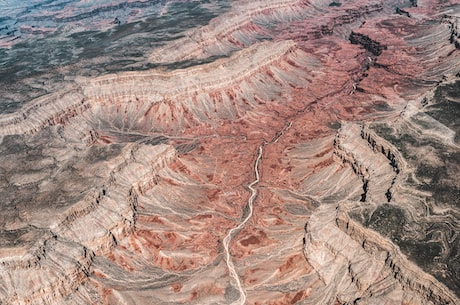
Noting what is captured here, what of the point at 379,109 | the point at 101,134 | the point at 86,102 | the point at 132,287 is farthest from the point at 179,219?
the point at 379,109

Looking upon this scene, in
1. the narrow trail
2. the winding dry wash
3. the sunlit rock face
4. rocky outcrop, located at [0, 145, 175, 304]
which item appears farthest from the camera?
the winding dry wash

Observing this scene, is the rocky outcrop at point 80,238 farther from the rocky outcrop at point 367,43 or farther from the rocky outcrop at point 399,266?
the rocky outcrop at point 367,43

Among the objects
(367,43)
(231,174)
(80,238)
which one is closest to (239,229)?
(231,174)

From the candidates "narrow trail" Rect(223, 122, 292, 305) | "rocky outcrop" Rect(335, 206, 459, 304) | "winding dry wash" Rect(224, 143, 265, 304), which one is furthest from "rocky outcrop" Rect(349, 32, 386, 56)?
"rocky outcrop" Rect(335, 206, 459, 304)

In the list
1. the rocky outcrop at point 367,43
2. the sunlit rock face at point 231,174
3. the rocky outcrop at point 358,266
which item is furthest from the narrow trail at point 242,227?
the rocky outcrop at point 367,43

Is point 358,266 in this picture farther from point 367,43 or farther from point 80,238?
point 367,43

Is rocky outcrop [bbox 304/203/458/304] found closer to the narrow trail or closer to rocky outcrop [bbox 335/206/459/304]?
rocky outcrop [bbox 335/206/459/304]

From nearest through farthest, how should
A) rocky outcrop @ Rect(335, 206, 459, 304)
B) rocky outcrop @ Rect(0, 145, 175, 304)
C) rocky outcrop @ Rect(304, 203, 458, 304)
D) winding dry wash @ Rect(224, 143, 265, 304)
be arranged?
rocky outcrop @ Rect(335, 206, 459, 304), rocky outcrop @ Rect(304, 203, 458, 304), rocky outcrop @ Rect(0, 145, 175, 304), winding dry wash @ Rect(224, 143, 265, 304)

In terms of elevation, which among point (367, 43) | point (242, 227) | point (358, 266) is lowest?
point (367, 43)

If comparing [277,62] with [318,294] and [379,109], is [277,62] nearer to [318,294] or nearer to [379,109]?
[379,109]
